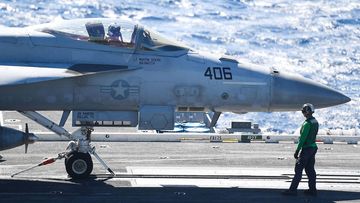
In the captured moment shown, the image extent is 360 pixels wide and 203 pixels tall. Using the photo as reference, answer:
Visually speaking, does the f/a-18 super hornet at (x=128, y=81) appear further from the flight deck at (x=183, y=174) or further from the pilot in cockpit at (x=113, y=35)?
the flight deck at (x=183, y=174)

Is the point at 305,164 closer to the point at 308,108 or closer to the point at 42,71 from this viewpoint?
the point at 308,108

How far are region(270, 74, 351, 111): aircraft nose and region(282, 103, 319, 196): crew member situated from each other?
0.98 m

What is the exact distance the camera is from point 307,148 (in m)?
18.4

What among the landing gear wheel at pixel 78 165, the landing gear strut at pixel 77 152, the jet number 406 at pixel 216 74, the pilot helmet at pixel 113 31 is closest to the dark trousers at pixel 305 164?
the jet number 406 at pixel 216 74

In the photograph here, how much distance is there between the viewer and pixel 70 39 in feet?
63.5

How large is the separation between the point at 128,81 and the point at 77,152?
1871 mm

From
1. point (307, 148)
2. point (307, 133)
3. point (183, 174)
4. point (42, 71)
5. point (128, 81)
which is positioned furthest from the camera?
point (183, 174)

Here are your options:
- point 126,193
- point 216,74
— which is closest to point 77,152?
point 126,193

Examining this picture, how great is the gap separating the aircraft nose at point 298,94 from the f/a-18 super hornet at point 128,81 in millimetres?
19

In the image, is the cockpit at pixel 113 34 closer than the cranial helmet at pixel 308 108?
No

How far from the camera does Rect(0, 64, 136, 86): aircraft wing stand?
1848cm

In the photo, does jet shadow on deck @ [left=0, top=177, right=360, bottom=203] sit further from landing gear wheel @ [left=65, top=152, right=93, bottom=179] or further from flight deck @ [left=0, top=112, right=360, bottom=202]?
landing gear wheel @ [left=65, top=152, right=93, bottom=179]

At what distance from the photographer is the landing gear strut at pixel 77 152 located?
1977 cm

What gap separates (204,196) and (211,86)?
236cm
